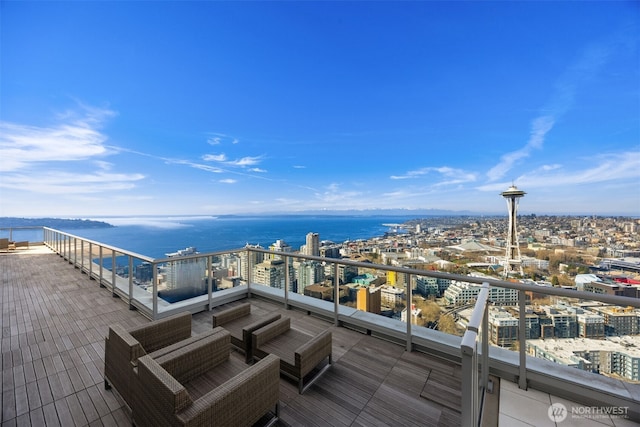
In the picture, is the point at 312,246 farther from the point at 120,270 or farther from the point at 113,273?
the point at 113,273

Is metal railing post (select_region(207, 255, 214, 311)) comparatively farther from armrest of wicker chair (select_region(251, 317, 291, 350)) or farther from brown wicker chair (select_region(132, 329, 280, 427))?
brown wicker chair (select_region(132, 329, 280, 427))

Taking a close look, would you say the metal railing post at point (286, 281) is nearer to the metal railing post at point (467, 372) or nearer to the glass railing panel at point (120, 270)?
the glass railing panel at point (120, 270)

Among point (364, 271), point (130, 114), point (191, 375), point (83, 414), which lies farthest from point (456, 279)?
point (130, 114)

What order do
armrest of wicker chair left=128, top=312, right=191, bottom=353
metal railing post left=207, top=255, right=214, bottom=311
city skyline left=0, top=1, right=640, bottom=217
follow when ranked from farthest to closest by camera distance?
city skyline left=0, top=1, right=640, bottom=217
metal railing post left=207, top=255, right=214, bottom=311
armrest of wicker chair left=128, top=312, right=191, bottom=353

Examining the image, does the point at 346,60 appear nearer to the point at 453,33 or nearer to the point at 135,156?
the point at 453,33

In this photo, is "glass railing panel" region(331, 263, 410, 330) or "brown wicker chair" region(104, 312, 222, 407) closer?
"brown wicker chair" region(104, 312, 222, 407)

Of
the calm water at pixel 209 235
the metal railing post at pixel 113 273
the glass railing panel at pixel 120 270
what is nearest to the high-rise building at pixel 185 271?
the calm water at pixel 209 235

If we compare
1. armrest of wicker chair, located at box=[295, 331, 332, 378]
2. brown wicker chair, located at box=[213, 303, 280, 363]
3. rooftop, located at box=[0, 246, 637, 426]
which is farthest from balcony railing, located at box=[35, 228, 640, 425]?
brown wicker chair, located at box=[213, 303, 280, 363]

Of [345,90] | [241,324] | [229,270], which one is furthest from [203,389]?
[345,90]
